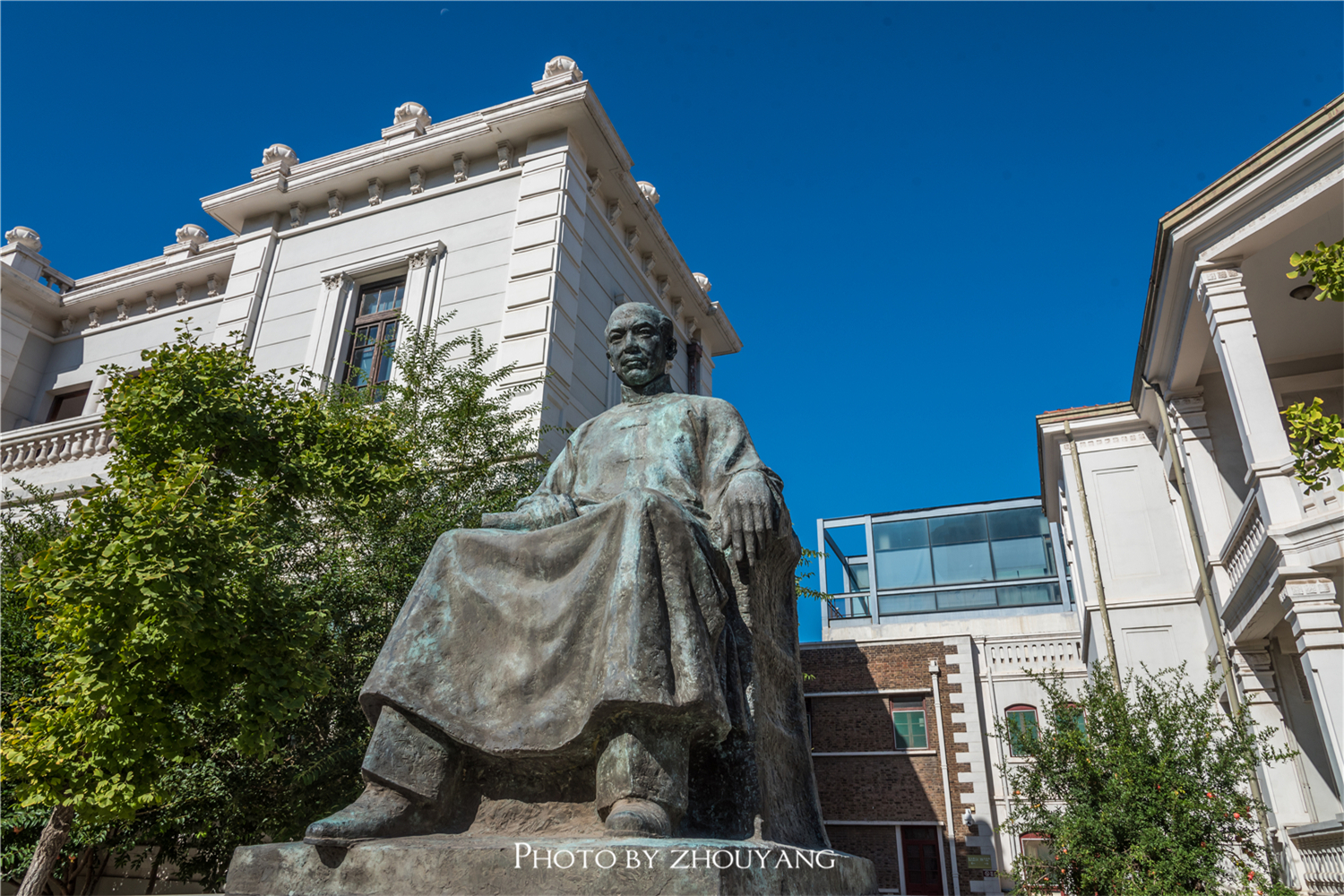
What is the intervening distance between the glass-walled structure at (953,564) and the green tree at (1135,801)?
52.7ft

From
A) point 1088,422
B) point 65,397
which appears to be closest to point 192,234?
point 65,397

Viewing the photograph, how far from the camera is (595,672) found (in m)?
2.72

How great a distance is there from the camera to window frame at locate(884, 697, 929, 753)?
23422 mm

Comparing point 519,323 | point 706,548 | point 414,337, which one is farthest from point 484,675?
point 519,323

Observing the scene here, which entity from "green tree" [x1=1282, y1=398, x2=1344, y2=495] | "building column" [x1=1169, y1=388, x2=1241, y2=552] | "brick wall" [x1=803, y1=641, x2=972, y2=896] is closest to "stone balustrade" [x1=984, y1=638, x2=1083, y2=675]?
"brick wall" [x1=803, y1=641, x2=972, y2=896]

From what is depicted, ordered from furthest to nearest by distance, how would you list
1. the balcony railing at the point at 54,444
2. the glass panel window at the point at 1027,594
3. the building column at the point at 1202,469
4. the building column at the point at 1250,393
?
the glass panel window at the point at 1027,594 → the building column at the point at 1202,469 → the balcony railing at the point at 54,444 → the building column at the point at 1250,393

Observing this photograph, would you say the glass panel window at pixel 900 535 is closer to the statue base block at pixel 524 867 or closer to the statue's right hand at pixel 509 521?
the statue's right hand at pixel 509 521

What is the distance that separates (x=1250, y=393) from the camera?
36.4 ft

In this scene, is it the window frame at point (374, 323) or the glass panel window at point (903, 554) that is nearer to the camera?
the window frame at point (374, 323)

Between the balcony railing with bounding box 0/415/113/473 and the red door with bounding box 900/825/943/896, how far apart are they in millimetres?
19764

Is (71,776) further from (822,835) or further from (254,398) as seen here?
(822,835)

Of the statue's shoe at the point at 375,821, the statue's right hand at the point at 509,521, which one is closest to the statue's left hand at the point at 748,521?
the statue's right hand at the point at 509,521

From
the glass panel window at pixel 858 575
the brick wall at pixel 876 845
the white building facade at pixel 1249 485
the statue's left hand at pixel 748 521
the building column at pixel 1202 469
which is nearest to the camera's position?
the statue's left hand at pixel 748 521

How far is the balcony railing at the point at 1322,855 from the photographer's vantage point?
988 centimetres
